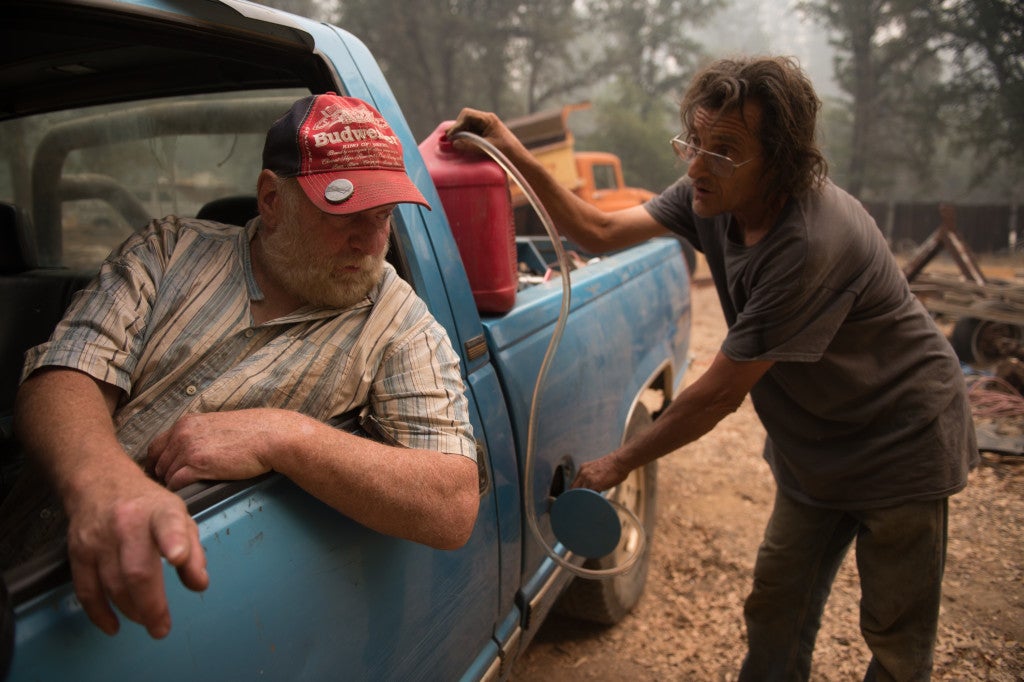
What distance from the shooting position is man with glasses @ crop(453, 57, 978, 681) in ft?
5.80

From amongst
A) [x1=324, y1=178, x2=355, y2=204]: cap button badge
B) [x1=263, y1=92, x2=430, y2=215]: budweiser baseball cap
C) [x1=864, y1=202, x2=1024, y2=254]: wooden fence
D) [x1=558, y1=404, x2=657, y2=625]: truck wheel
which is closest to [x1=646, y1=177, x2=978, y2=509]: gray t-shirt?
[x1=558, y1=404, x2=657, y2=625]: truck wheel

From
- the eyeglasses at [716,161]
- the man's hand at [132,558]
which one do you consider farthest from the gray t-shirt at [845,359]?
the man's hand at [132,558]

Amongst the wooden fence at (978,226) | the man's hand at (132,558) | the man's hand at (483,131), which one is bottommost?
the wooden fence at (978,226)

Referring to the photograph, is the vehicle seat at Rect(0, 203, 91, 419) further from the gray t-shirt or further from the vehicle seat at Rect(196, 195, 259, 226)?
the gray t-shirt

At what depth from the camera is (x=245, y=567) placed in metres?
1.05

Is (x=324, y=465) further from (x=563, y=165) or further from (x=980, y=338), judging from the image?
(x=563, y=165)

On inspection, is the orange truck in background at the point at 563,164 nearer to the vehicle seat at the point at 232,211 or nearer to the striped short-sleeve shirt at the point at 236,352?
the vehicle seat at the point at 232,211

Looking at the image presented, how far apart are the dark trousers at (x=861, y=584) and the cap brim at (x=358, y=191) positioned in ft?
5.20

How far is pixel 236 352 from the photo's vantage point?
1434mm

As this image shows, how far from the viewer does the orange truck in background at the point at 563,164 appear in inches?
417

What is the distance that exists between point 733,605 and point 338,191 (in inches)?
97.7

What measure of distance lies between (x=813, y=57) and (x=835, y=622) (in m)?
107

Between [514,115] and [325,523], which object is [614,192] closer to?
[325,523]

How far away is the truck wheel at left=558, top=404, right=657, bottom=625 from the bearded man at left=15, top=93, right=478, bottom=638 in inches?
55.4
